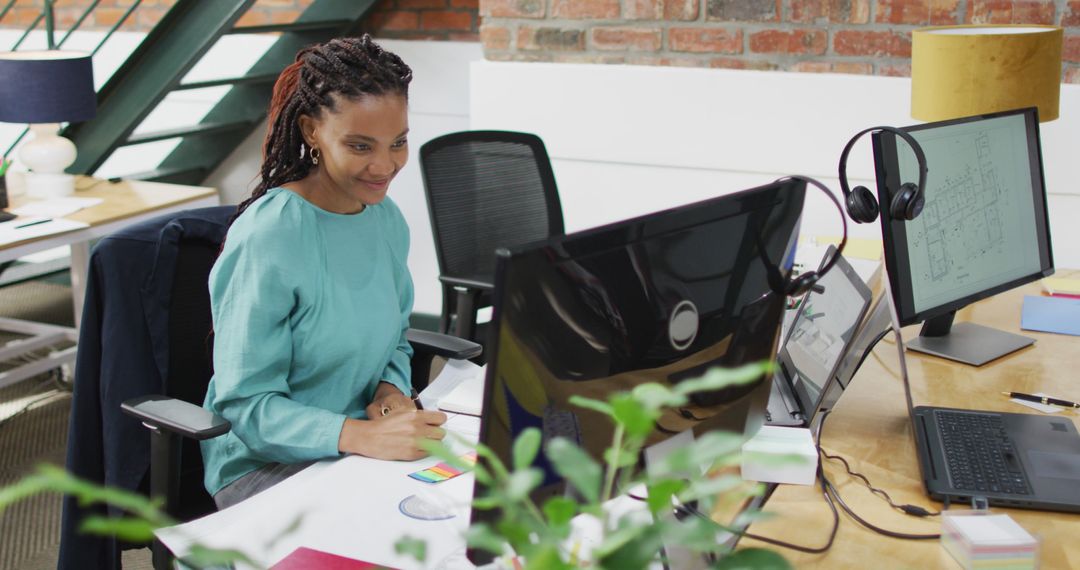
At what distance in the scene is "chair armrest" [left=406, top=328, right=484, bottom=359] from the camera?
6.38 ft

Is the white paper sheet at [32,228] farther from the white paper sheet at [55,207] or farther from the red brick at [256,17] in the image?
the red brick at [256,17]

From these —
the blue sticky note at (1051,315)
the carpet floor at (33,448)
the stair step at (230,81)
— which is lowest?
the carpet floor at (33,448)

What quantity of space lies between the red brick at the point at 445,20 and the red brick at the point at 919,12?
1.65m

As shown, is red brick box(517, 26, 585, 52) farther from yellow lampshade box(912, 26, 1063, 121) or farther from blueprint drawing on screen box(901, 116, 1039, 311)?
blueprint drawing on screen box(901, 116, 1039, 311)

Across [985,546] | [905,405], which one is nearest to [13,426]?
[905,405]

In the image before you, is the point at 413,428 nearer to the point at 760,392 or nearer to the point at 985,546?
the point at 760,392

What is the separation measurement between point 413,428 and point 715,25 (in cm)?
193

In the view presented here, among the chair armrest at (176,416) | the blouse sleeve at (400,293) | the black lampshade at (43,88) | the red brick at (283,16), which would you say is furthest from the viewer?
the red brick at (283,16)

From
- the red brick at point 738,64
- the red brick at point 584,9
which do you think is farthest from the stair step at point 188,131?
the red brick at point 738,64

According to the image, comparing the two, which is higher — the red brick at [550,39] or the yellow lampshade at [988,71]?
the red brick at [550,39]

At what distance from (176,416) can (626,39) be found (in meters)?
1.97

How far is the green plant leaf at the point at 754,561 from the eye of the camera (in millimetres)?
625

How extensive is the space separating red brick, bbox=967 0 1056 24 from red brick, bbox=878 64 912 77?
7.7 inches

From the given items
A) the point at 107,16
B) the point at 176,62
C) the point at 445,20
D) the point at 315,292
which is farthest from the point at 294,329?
the point at 107,16
